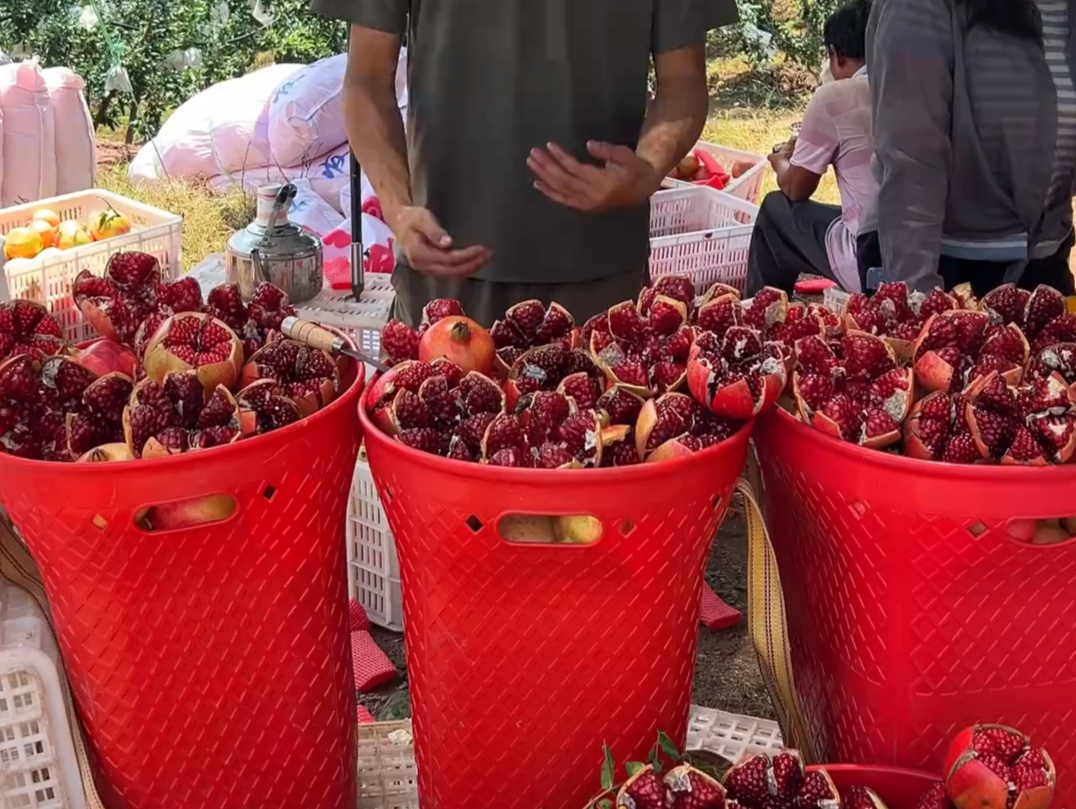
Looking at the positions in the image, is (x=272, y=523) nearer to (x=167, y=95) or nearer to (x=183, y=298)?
(x=183, y=298)

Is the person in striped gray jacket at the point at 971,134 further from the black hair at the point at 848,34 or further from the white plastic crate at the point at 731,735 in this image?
Result: the black hair at the point at 848,34

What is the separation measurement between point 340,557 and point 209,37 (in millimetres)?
6304

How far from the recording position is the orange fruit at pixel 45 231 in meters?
3.08

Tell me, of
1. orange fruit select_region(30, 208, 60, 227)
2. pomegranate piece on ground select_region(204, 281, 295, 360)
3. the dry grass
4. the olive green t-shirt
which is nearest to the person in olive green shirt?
the olive green t-shirt

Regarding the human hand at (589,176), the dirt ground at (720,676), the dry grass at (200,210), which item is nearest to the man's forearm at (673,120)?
the human hand at (589,176)

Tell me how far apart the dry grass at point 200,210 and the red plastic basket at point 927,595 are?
4390mm

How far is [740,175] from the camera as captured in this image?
4617mm

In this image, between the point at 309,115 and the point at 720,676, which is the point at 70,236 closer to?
the point at 309,115

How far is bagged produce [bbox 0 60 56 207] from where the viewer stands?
173 inches

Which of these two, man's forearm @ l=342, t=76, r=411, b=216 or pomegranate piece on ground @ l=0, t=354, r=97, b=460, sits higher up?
man's forearm @ l=342, t=76, r=411, b=216

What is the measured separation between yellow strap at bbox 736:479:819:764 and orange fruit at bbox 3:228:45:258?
7.67 feet

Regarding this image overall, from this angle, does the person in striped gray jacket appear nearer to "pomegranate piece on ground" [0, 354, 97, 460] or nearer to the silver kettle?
the silver kettle

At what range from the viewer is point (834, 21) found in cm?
392

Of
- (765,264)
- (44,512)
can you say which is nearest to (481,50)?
(44,512)
